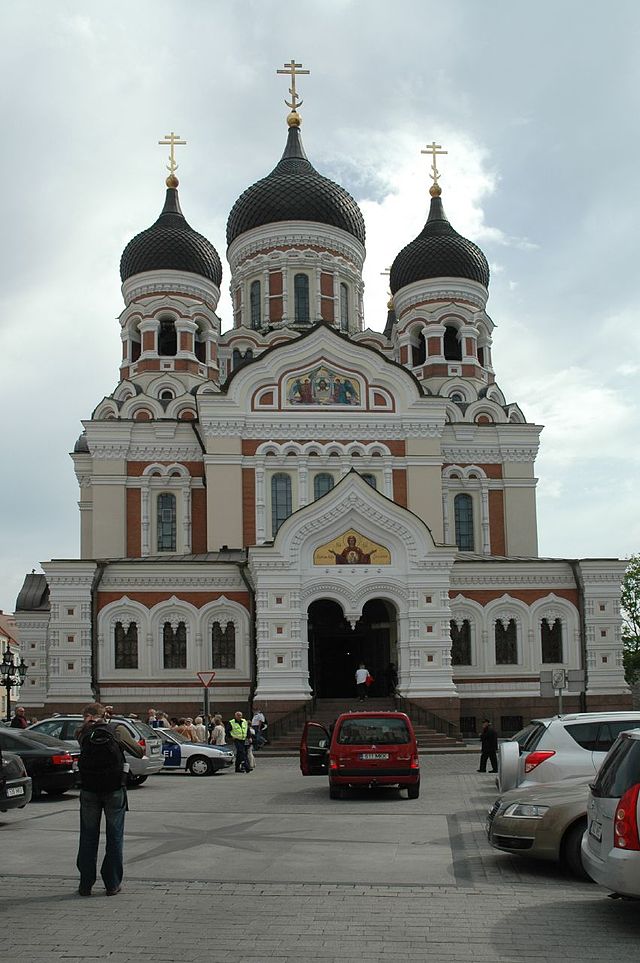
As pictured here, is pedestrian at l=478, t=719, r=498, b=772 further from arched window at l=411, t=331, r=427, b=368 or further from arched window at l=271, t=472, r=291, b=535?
arched window at l=411, t=331, r=427, b=368

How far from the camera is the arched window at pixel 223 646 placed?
3334 centimetres

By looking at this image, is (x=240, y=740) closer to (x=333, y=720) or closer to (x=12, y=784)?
(x=333, y=720)

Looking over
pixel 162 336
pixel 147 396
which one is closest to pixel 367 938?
pixel 147 396

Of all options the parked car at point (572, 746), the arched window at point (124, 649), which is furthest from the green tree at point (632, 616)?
the parked car at point (572, 746)

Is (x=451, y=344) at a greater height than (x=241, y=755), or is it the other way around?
(x=451, y=344)

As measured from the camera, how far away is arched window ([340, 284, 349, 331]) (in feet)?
142

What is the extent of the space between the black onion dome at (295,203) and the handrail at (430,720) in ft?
66.7

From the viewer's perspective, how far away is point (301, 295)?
42.9 meters

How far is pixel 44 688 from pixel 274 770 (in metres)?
14.3

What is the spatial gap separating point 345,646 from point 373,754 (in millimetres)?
18825

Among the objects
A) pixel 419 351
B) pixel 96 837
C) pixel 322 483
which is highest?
pixel 419 351

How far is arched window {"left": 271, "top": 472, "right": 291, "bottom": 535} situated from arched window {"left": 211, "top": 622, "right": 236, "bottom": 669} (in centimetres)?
405

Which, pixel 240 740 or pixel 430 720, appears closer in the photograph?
pixel 240 740

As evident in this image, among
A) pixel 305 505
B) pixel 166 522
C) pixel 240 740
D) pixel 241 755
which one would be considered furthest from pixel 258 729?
pixel 166 522
